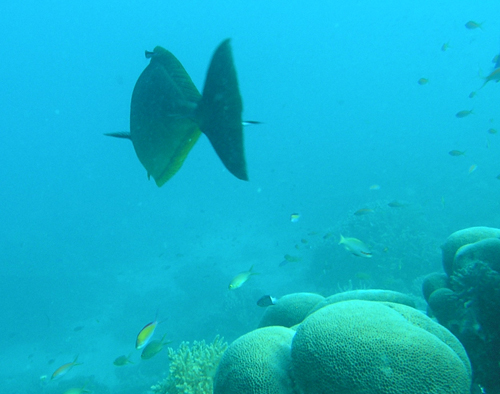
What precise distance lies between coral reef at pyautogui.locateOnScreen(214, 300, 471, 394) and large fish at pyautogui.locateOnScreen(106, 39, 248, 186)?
5.50 feet

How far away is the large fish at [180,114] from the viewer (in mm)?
866

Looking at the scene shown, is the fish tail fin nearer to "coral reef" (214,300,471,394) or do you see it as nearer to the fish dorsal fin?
the fish dorsal fin

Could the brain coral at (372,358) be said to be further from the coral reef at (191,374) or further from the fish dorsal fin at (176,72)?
the coral reef at (191,374)

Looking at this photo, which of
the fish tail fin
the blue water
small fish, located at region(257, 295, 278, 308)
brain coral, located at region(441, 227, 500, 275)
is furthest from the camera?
the blue water

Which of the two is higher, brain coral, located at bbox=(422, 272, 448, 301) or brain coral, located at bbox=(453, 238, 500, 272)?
brain coral, located at bbox=(453, 238, 500, 272)

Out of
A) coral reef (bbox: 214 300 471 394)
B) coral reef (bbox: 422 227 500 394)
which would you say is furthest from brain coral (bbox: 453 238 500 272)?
coral reef (bbox: 214 300 471 394)

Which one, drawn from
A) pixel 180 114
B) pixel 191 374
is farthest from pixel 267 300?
pixel 180 114

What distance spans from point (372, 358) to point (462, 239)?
3.11 meters

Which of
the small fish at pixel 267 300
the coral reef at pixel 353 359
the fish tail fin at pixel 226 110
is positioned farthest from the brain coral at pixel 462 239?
the fish tail fin at pixel 226 110

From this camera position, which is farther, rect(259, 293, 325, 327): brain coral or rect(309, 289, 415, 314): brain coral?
rect(259, 293, 325, 327): brain coral

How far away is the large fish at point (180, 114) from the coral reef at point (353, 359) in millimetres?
1675

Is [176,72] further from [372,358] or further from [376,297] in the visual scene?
Answer: [376,297]

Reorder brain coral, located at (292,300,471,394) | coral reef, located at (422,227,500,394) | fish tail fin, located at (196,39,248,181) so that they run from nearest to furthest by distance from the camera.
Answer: fish tail fin, located at (196,39,248,181) < brain coral, located at (292,300,471,394) < coral reef, located at (422,227,500,394)

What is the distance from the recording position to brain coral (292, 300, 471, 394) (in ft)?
5.84
